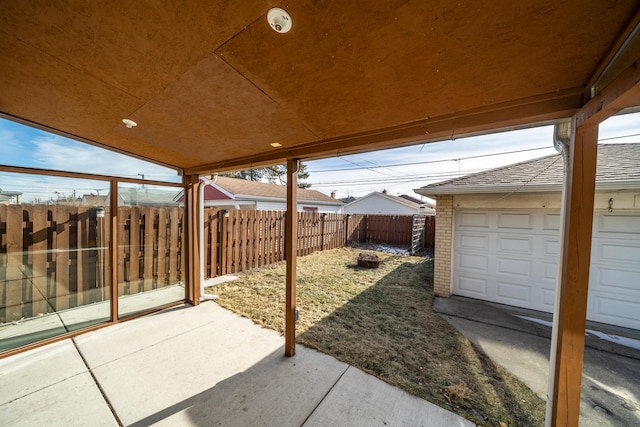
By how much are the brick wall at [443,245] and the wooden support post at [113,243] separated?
227 inches

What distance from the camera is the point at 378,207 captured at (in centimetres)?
2003

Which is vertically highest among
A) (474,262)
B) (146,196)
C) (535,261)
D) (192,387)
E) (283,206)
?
(146,196)

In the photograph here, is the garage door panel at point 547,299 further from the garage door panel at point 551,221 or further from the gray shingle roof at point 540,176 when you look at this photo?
the gray shingle roof at point 540,176

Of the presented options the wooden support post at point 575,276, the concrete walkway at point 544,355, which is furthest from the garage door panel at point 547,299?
the wooden support post at point 575,276

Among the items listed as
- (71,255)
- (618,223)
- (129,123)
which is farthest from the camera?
(618,223)

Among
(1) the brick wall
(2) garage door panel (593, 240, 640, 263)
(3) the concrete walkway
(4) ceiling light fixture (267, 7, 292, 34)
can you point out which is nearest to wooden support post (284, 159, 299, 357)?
(4) ceiling light fixture (267, 7, 292, 34)

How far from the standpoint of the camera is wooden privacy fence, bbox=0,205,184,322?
2.83 m

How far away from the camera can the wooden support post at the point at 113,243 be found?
3.45m

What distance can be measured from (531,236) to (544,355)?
216 centimetres

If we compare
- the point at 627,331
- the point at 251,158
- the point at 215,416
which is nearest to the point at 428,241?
the point at 627,331

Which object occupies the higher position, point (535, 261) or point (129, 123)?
point (129, 123)

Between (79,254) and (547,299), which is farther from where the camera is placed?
(547,299)

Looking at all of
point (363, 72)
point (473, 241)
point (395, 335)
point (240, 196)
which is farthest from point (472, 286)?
point (240, 196)

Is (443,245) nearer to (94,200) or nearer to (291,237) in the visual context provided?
(291,237)
